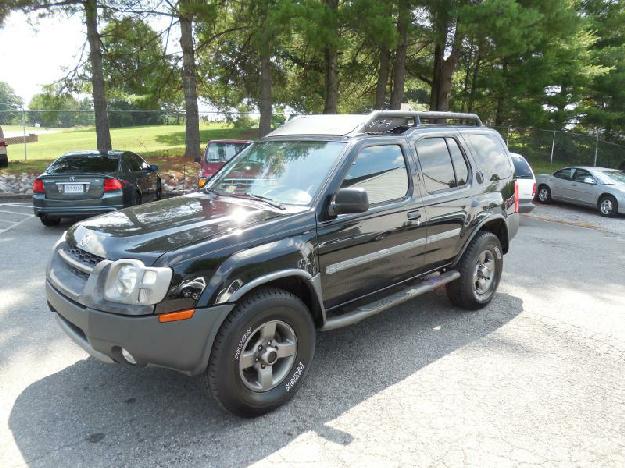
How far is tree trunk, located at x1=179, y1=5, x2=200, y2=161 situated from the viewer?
17.7 m

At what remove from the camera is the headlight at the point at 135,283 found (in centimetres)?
287

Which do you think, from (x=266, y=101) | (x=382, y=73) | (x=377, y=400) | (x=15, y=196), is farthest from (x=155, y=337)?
(x=382, y=73)

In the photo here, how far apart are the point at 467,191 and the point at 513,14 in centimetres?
1142

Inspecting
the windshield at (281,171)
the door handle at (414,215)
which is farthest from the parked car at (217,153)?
the door handle at (414,215)

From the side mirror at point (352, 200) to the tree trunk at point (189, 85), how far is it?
1556 cm

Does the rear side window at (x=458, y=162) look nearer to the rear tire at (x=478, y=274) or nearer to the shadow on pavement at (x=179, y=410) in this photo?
the rear tire at (x=478, y=274)

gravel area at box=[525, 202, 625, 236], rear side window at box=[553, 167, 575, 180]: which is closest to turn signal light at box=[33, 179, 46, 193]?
gravel area at box=[525, 202, 625, 236]

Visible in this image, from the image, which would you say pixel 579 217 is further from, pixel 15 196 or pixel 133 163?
pixel 15 196

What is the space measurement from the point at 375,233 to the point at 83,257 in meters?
2.10

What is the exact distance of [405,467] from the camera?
2.84m

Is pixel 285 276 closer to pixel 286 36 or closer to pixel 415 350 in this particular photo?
pixel 415 350

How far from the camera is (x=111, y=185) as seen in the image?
28.6 ft

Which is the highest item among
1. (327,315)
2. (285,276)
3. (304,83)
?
(304,83)

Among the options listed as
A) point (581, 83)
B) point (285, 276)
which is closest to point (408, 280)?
point (285, 276)
